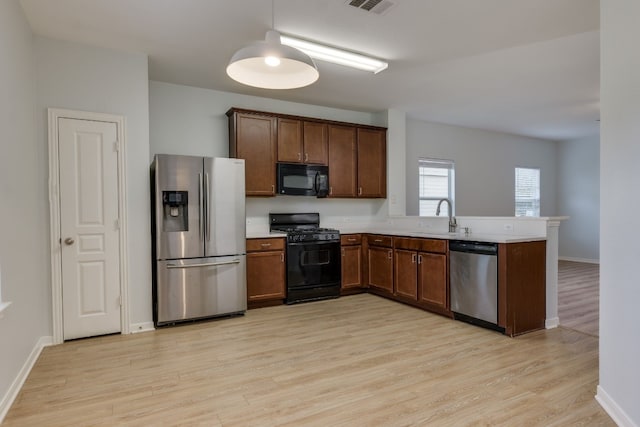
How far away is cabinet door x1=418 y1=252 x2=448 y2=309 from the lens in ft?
12.8

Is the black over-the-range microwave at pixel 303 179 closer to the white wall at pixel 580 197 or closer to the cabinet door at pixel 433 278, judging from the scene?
the cabinet door at pixel 433 278

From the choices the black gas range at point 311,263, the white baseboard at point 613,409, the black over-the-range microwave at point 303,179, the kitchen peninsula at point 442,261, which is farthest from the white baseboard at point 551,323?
the black over-the-range microwave at point 303,179

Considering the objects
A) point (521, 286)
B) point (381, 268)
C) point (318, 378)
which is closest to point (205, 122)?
point (381, 268)

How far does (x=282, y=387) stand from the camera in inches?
94.2

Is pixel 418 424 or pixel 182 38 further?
pixel 182 38

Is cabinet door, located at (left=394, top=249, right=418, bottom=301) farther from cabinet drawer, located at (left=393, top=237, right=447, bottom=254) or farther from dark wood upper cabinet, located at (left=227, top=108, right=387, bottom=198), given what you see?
dark wood upper cabinet, located at (left=227, top=108, right=387, bottom=198)

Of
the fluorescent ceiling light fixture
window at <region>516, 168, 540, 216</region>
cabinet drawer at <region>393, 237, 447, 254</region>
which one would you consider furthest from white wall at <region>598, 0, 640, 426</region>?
window at <region>516, 168, 540, 216</region>

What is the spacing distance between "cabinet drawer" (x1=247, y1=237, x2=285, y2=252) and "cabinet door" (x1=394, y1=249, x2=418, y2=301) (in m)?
1.45

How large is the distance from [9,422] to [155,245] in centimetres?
182

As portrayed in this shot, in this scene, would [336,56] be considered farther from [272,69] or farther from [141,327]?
[141,327]

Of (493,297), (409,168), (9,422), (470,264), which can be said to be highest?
(409,168)

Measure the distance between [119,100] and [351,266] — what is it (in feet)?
10.8

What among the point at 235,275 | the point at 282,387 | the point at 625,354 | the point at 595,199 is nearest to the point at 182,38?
the point at 235,275

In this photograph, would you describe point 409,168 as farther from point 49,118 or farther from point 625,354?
point 49,118
